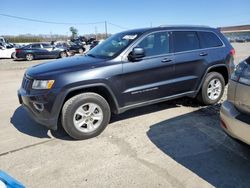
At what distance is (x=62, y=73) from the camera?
3746 millimetres

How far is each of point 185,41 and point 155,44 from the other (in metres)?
0.76

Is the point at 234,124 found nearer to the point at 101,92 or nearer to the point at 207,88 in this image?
the point at 101,92

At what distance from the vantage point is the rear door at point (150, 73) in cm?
422

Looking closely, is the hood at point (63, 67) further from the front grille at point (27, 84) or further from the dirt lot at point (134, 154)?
the dirt lot at point (134, 154)

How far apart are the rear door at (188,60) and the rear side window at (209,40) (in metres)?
0.13

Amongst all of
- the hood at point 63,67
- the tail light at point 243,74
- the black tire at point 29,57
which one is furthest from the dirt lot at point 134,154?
the black tire at point 29,57

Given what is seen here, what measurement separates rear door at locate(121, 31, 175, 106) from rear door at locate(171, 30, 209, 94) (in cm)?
18

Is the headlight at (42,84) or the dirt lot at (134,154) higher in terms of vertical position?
the headlight at (42,84)

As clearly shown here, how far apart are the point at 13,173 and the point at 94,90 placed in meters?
1.72

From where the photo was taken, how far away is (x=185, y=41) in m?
4.96

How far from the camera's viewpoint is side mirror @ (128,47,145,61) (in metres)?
4.12

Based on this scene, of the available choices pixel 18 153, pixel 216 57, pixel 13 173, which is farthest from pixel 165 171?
pixel 216 57

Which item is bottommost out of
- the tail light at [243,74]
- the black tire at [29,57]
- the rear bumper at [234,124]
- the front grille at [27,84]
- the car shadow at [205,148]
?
the car shadow at [205,148]

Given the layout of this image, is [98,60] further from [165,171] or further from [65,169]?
[165,171]
